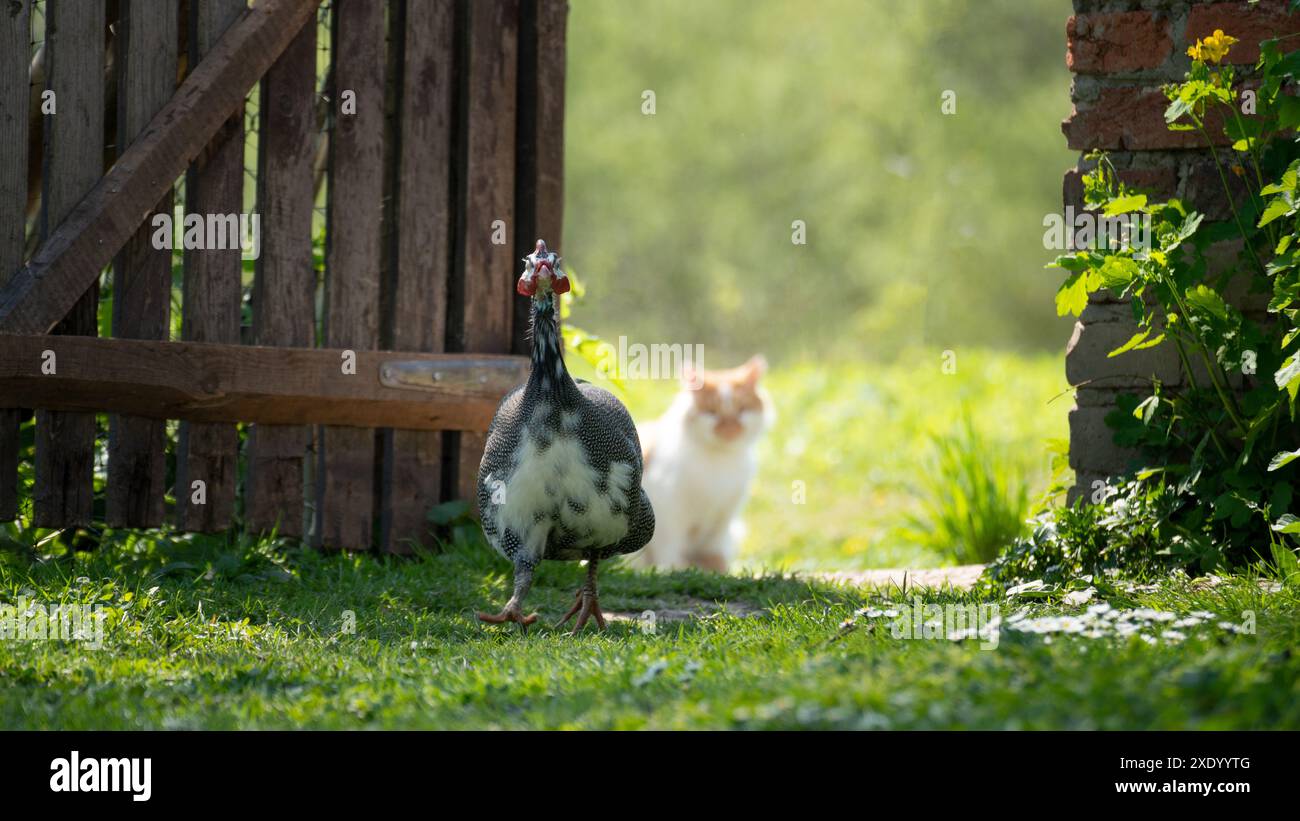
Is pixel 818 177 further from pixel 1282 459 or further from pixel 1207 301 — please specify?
pixel 1282 459

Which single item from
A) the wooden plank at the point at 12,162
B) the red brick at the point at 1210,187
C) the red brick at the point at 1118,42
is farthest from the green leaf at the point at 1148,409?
the wooden plank at the point at 12,162

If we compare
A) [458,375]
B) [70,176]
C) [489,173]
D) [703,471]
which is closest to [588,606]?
[458,375]

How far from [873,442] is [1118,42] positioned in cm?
678

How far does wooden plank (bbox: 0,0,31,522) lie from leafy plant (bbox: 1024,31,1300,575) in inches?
158

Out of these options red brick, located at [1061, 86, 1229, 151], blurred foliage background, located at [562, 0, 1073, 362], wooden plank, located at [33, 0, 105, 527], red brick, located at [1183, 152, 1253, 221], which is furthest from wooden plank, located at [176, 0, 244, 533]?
blurred foliage background, located at [562, 0, 1073, 362]

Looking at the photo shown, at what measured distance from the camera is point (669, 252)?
2055 cm

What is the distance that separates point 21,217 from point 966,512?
17.4 ft

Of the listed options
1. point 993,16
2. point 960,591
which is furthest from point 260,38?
point 993,16

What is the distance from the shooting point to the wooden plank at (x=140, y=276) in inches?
217

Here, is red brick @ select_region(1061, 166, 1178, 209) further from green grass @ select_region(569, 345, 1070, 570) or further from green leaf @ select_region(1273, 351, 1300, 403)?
green grass @ select_region(569, 345, 1070, 570)

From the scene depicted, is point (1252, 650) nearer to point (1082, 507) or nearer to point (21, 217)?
point (1082, 507)

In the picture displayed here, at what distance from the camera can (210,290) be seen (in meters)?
5.73

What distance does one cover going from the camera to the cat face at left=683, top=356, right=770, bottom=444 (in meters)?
8.54

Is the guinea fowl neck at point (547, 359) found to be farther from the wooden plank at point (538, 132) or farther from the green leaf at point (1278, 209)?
the green leaf at point (1278, 209)
